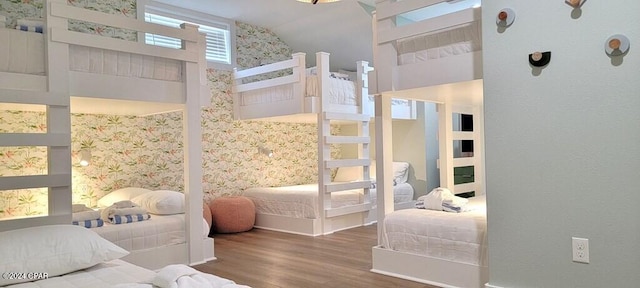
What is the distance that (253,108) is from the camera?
538 centimetres

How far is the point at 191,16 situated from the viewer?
539cm

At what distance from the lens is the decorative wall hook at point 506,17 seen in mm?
2410

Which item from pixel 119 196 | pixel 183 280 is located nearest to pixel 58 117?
pixel 119 196

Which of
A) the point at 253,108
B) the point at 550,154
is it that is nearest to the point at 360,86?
the point at 253,108

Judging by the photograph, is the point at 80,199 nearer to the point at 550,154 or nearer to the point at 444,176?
the point at 444,176

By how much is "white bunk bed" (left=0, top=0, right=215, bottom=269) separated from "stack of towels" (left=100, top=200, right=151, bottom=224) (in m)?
0.29

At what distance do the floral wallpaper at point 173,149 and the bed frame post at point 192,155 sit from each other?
1.39 metres

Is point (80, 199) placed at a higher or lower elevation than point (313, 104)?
lower

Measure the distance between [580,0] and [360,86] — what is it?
10.3ft

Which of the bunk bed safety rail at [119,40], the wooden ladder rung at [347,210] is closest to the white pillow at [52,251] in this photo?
the bunk bed safety rail at [119,40]

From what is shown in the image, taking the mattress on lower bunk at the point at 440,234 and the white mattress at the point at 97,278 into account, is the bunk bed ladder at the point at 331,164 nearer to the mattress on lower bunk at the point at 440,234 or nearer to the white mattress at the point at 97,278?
the mattress on lower bunk at the point at 440,234

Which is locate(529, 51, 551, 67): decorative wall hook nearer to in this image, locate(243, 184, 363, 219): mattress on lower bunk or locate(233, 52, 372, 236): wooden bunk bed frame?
locate(233, 52, 372, 236): wooden bunk bed frame

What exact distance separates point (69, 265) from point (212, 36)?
4.05 m

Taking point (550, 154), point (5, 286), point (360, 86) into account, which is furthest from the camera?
point (360, 86)
